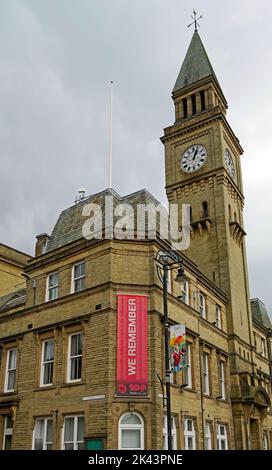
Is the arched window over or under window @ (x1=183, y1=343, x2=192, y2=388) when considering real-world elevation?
over

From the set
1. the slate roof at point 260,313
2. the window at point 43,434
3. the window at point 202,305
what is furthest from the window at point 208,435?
the slate roof at point 260,313

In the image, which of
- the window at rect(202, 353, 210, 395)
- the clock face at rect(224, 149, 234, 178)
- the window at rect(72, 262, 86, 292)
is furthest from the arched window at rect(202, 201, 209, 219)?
the window at rect(72, 262, 86, 292)

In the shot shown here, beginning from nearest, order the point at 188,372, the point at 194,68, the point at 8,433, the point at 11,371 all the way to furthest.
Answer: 1. the point at 8,433
2. the point at 188,372
3. the point at 11,371
4. the point at 194,68

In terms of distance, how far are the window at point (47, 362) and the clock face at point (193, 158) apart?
21513mm

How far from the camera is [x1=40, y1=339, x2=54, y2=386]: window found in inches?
1024

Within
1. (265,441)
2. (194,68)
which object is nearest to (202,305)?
(265,441)

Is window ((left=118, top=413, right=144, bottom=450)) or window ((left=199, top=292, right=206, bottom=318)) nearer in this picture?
window ((left=118, top=413, right=144, bottom=450))

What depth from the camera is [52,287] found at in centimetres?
2806

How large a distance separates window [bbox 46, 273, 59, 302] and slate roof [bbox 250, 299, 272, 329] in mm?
30141

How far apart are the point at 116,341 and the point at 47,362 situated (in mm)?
5184

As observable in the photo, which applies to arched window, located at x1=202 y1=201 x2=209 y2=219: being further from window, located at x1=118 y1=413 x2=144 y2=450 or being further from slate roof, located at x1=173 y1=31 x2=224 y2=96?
window, located at x1=118 y1=413 x2=144 y2=450

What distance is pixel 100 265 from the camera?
82.9ft

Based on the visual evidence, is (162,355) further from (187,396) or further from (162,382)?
(187,396)

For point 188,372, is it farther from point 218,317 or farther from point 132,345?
point 218,317
